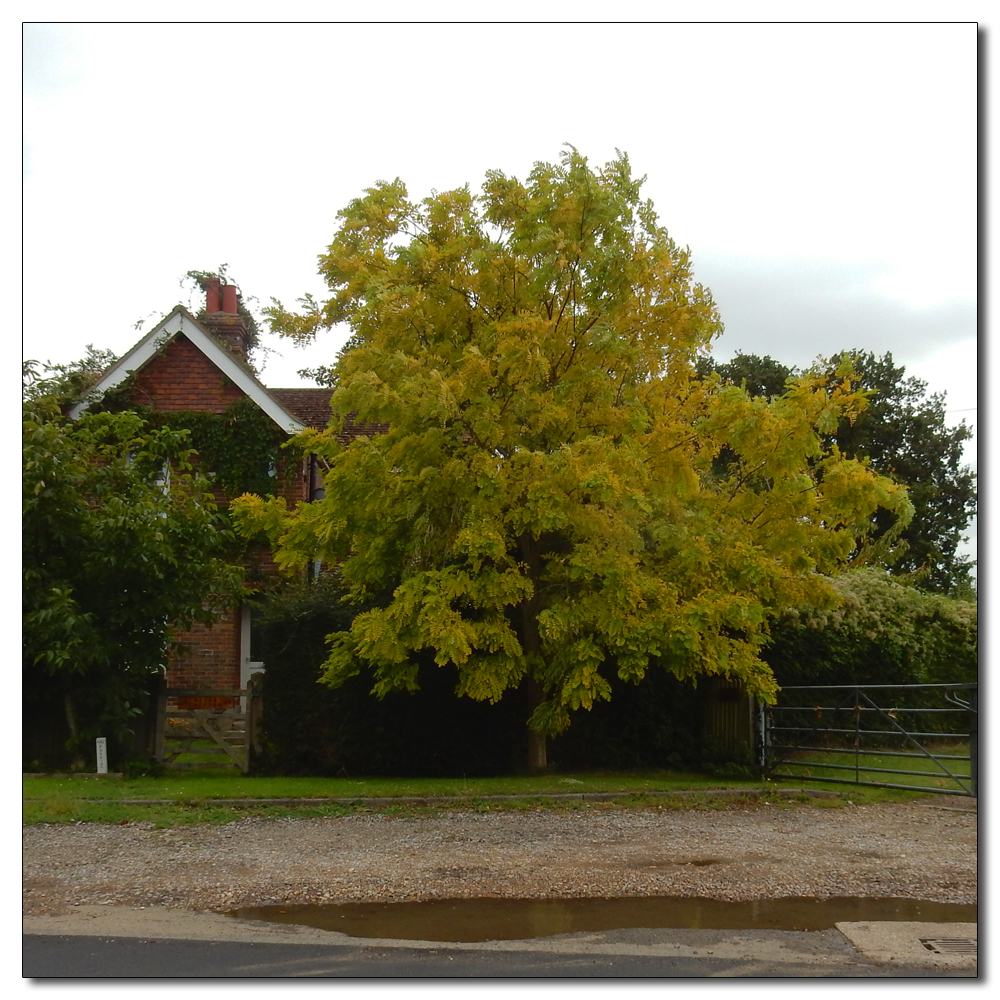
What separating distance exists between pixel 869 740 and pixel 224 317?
49.2ft

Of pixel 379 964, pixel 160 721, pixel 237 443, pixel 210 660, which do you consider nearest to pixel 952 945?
pixel 379 964

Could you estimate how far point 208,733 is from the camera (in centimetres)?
1368

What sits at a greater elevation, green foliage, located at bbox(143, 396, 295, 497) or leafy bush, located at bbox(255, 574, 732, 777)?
green foliage, located at bbox(143, 396, 295, 497)

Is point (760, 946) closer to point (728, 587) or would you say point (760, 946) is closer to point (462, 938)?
point (462, 938)

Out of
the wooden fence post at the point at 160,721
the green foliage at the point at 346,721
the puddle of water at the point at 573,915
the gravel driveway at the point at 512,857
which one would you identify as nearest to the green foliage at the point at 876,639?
the gravel driveway at the point at 512,857

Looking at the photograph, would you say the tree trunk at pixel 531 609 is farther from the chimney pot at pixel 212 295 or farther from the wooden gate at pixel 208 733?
the chimney pot at pixel 212 295

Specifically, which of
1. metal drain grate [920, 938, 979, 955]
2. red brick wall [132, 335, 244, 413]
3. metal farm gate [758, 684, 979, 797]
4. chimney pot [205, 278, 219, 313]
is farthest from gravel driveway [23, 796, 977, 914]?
chimney pot [205, 278, 219, 313]

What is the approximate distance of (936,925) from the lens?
22.0 ft

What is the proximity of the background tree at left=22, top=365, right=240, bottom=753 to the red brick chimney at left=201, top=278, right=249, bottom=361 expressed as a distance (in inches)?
267

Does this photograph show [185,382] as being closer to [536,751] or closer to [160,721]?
[160,721]

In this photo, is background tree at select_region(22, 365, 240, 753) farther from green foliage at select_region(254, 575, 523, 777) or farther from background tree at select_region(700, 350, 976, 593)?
background tree at select_region(700, 350, 976, 593)

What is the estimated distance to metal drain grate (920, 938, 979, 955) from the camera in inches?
236

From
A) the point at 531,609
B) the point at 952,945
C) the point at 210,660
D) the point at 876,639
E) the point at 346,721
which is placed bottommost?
the point at 346,721

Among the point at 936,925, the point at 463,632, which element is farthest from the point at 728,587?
the point at 936,925
